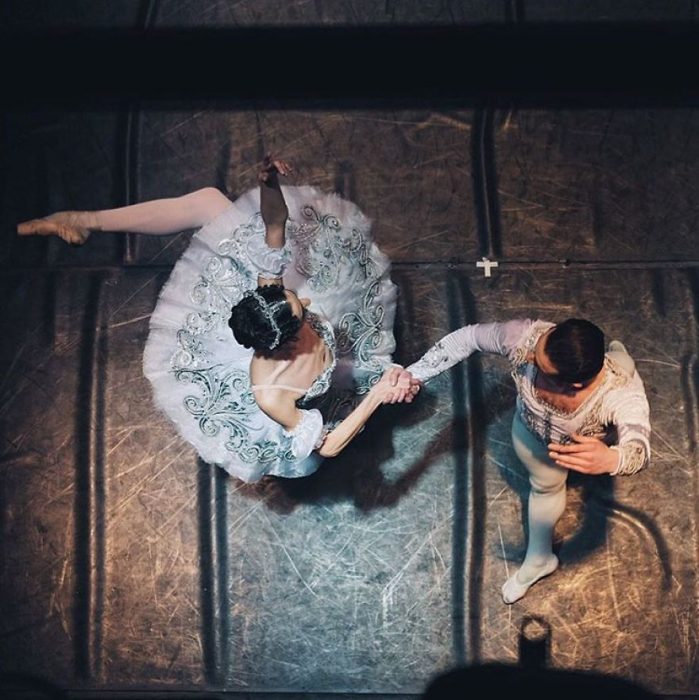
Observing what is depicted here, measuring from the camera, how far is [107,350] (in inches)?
120

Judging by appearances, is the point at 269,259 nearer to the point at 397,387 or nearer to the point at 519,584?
the point at 397,387

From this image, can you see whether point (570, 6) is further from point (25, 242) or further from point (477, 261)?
point (25, 242)

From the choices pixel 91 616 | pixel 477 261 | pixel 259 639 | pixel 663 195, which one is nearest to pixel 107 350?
pixel 91 616

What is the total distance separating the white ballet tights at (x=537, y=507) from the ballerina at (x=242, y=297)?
0.42 metres

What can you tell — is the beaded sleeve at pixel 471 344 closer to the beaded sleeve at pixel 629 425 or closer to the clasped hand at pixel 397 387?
the clasped hand at pixel 397 387

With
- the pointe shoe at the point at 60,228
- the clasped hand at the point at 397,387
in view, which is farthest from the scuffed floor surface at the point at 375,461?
the clasped hand at the point at 397,387

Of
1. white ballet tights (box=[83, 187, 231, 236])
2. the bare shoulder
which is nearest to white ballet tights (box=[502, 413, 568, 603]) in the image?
the bare shoulder

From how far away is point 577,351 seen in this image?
1891 millimetres

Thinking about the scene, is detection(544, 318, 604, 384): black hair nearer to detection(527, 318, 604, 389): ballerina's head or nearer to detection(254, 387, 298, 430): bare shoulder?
detection(527, 318, 604, 389): ballerina's head

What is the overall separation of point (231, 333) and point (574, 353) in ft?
3.48

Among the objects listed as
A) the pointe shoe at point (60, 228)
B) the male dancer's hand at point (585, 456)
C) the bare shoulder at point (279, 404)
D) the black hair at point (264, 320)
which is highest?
the pointe shoe at point (60, 228)

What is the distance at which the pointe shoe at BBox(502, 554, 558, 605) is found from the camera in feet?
9.04

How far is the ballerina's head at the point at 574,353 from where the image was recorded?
189 centimetres

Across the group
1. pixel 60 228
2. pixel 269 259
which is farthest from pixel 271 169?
pixel 60 228
